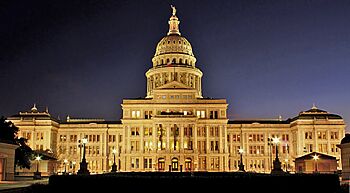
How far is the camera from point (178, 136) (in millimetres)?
118938

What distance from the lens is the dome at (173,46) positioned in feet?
486

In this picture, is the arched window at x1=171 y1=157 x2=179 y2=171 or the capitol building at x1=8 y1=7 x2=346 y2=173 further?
the capitol building at x1=8 y1=7 x2=346 y2=173

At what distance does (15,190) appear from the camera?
128 ft

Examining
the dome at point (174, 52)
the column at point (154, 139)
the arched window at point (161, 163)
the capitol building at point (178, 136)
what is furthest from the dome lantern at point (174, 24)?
the arched window at point (161, 163)

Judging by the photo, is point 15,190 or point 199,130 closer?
point 15,190

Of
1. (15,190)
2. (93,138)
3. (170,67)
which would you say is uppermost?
(170,67)

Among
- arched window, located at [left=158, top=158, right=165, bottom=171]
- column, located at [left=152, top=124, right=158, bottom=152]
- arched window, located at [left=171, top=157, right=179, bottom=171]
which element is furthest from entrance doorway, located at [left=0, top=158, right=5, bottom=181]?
column, located at [left=152, top=124, right=158, bottom=152]

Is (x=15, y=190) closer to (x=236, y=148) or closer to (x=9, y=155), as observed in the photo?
(x=9, y=155)

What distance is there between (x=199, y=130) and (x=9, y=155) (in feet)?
231

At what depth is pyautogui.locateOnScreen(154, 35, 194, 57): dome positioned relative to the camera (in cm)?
14800

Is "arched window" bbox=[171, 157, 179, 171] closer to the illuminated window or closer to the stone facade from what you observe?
the illuminated window

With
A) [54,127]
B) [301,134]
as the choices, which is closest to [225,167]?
[301,134]

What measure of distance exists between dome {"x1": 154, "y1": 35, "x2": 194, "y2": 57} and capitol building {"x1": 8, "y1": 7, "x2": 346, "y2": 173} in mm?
11071

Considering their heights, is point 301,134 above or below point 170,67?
below
